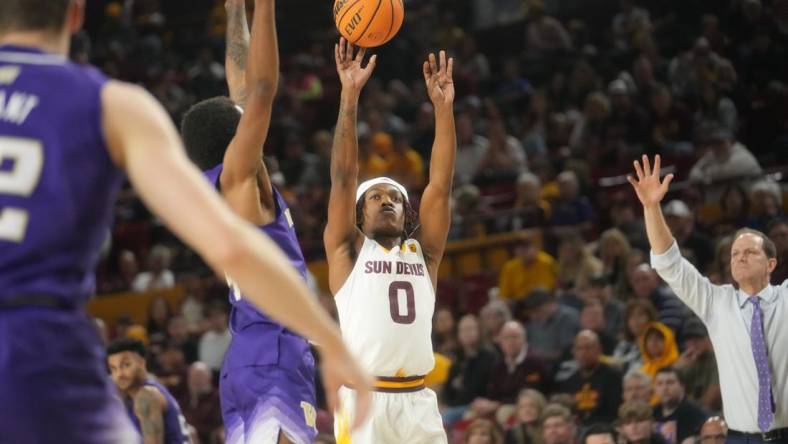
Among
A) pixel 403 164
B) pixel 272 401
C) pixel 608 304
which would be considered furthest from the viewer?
pixel 403 164

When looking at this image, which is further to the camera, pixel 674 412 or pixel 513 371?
pixel 513 371

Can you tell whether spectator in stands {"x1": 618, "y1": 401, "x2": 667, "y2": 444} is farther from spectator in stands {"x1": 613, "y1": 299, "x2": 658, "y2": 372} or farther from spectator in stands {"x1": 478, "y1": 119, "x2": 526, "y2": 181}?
spectator in stands {"x1": 478, "y1": 119, "x2": 526, "y2": 181}

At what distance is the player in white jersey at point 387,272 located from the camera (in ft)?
20.6

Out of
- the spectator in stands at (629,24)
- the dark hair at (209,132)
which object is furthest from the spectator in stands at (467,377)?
the spectator in stands at (629,24)

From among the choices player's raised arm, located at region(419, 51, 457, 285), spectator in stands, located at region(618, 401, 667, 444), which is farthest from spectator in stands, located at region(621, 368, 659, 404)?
player's raised arm, located at region(419, 51, 457, 285)

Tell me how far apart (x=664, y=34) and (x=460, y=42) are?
3175mm

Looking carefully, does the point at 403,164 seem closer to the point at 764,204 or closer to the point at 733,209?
the point at 733,209

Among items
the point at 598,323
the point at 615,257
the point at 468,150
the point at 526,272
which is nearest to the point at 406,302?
the point at 598,323

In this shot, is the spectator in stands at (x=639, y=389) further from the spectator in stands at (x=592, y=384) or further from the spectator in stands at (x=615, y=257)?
the spectator in stands at (x=615, y=257)

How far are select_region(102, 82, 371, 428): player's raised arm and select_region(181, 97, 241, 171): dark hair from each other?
2.24 meters

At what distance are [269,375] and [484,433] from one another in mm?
4668

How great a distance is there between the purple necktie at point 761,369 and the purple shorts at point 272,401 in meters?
3.25

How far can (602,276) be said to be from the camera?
11.6 m

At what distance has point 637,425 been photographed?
870 cm
